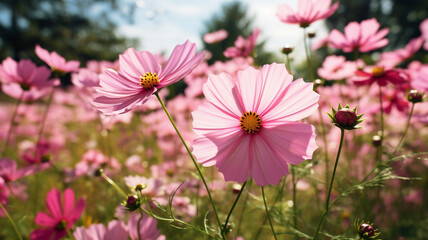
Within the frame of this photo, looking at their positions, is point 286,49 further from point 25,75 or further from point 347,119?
point 25,75

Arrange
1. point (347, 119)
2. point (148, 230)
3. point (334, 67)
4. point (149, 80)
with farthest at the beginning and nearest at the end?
point (334, 67) → point (148, 230) → point (149, 80) → point (347, 119)

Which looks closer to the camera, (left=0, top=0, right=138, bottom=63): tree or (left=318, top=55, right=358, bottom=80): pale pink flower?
(left=318, top=55, right=358, bottom=80): pale pink flower

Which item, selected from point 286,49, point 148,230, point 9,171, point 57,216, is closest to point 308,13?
point 286,49

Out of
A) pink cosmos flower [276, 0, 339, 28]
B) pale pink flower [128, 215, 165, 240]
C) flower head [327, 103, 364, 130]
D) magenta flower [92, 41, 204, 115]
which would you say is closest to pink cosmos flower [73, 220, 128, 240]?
pale pink flower [128, 215, 165, 240]

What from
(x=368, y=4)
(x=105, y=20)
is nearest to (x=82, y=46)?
(x=105, y=20)

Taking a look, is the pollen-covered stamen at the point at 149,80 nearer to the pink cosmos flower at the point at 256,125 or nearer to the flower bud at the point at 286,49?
the pink cosmos flower at the point at 256,125

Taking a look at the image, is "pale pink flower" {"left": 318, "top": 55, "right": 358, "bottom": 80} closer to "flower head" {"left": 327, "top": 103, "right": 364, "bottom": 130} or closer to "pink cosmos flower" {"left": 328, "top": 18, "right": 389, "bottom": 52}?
"pink cosmos flower" {"left": 328, "top": 18, "right": 389, "bottom": 52}
